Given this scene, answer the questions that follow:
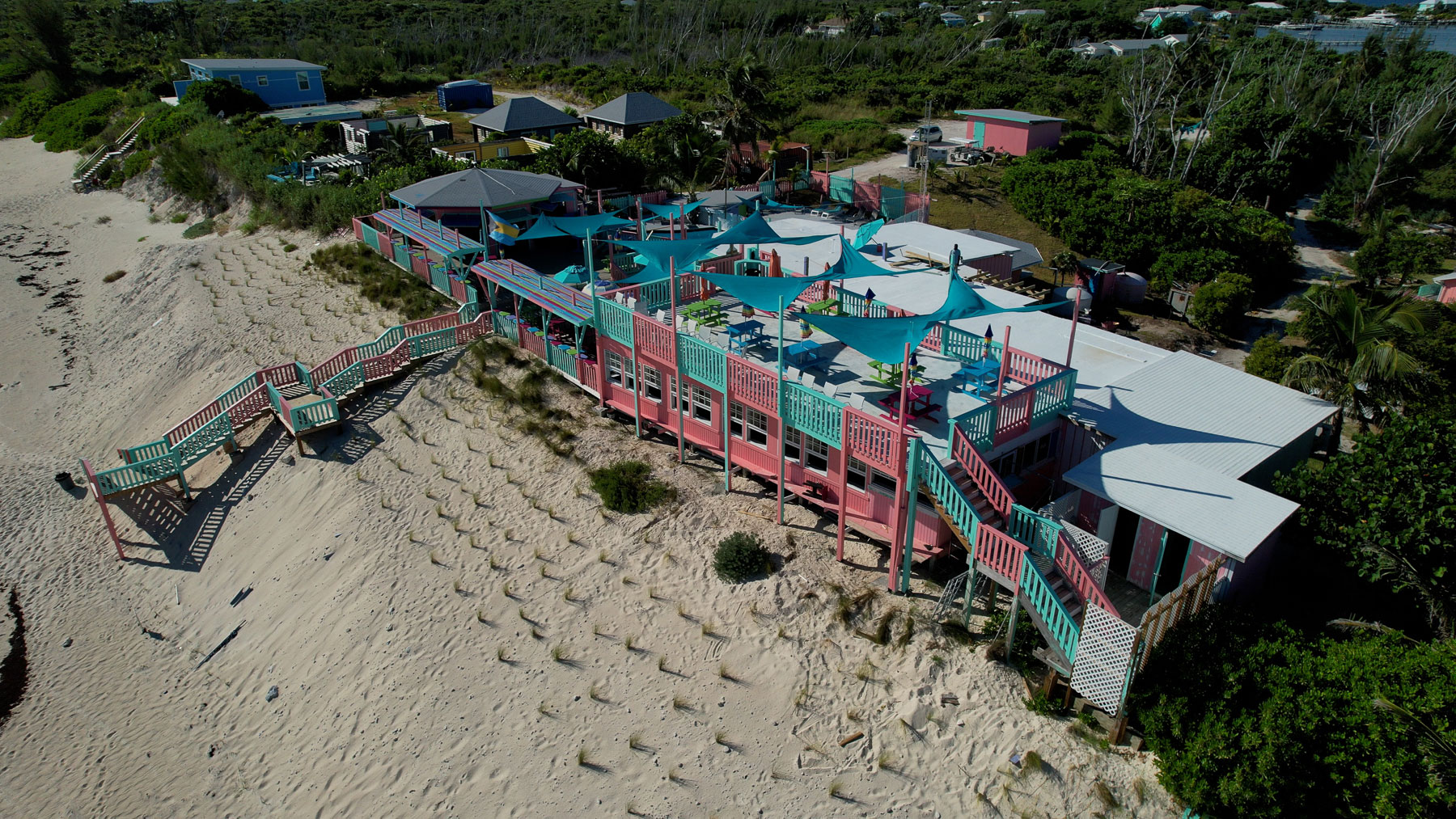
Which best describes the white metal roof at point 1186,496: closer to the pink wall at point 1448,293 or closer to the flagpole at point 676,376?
the flagpole at point 676,376

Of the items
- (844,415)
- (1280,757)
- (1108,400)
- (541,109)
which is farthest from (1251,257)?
(541,109)

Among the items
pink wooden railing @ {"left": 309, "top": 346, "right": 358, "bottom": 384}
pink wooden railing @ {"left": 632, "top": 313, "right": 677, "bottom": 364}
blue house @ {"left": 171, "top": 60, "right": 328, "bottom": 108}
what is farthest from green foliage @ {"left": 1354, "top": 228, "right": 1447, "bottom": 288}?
blue house @ {"left": 171, "top": 60, "right": 328, "bottom": 108}

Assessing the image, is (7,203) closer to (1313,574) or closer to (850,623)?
(850,623)

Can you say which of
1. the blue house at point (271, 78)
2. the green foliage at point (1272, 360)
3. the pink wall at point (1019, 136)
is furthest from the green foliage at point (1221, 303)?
the blue house at point (271, 78)

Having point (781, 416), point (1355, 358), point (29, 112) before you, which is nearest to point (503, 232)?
→ point (781, 416)

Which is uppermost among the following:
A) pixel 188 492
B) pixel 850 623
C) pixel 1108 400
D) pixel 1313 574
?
pixel 1108 400

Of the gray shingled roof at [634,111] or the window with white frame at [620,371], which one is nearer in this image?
the window with white frame at [620,371]

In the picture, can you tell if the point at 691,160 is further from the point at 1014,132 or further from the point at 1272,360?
the point at 1272,360
